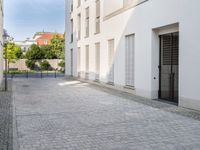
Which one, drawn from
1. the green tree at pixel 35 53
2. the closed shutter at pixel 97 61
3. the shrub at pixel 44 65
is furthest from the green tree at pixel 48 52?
the closed shutter at pixel 97 61

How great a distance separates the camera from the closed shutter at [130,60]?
14.6 meters

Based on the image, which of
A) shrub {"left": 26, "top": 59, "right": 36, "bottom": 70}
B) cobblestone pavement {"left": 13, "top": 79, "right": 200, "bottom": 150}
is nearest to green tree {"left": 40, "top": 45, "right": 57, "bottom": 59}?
shrub {"left": 26, "top": 59, "right": 36, "bottom": 70}

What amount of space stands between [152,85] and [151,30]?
7.47 feet

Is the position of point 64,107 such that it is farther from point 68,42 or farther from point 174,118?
point 68,42

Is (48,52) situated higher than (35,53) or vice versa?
(48,52)

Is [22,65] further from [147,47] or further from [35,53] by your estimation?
[147,47]

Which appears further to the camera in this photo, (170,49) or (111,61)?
(111,61)

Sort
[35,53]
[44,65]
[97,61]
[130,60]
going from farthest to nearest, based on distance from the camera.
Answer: [35,53], [44,65], [97,61], [130,60]

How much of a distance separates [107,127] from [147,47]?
628 centimetres

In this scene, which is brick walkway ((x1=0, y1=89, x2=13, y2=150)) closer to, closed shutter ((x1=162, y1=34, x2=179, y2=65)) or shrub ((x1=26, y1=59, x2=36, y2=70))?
closed shutter ((x1=162, y1=34, x2=179, y2=65))

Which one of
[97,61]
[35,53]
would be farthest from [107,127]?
[35,53]

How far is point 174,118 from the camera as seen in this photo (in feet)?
27.6

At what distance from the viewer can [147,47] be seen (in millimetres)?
12891

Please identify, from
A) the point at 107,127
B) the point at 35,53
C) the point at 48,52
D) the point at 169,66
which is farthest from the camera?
the point at 48,52
